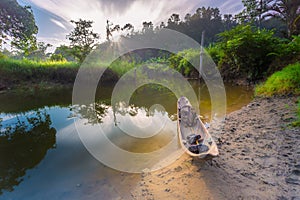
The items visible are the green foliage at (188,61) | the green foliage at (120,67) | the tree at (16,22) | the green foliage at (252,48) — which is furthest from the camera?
the green foliage at (120,67)

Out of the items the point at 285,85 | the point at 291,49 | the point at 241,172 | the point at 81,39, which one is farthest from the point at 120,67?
the point at 241,172

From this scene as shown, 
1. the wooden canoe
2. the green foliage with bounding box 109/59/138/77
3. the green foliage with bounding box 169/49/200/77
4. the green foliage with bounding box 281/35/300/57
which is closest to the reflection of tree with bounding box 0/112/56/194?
the wooden canoe

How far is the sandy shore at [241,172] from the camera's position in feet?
5.79

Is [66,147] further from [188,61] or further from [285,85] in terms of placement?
[188,61]

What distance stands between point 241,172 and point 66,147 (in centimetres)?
366

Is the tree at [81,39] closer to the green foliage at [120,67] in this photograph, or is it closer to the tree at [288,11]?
the green foliage at [120,67]

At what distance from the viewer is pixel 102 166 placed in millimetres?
→ 2762

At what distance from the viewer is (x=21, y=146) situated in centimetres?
351

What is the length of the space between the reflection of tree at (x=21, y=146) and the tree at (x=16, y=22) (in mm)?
9636

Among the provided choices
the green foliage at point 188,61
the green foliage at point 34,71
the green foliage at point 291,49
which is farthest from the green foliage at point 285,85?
the green foliage at point 34,71

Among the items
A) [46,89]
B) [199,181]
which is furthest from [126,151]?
[46,89]

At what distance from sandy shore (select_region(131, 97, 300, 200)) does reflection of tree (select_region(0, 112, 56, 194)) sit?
2.30 meters

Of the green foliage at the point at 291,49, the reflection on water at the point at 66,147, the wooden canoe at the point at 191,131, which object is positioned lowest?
the reflection on water at the point at 66,147

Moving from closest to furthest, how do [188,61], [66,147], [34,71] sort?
1. [66,147]
2. [34,71]
3. [188,61]
